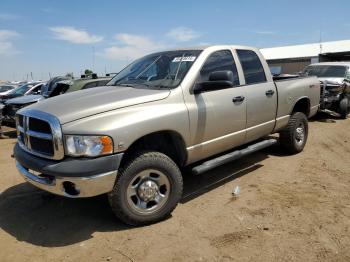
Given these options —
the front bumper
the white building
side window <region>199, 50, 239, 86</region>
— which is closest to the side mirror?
side window <region>199, 50, 239, 86</region>

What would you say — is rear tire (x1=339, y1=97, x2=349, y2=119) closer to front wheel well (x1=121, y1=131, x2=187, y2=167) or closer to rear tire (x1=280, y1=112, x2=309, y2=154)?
rear tire (x1=280, y1=112, x2=309, y2=154)

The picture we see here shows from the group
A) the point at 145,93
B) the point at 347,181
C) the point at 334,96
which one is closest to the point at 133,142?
the point at 145,93

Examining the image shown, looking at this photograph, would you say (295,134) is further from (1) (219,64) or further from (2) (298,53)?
(2) (298,53)

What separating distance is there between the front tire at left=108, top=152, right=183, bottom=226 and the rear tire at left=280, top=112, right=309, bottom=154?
3059 mm

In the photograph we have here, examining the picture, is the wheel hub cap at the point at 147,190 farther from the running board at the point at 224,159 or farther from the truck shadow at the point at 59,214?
the running board at the point at 224,159

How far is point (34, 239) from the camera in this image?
12.4ft

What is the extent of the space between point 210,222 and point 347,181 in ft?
8.05

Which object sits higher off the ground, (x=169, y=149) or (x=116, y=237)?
(x=169, y=149)

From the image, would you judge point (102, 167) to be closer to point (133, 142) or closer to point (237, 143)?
point (133, 142)

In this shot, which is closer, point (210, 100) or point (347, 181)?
point (210, 100)

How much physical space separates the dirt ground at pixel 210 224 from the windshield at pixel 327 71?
24.4 ft

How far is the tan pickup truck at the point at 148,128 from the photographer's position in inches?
137

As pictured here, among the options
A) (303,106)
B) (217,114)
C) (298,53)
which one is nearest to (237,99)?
(217,114)

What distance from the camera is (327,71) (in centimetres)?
1252
